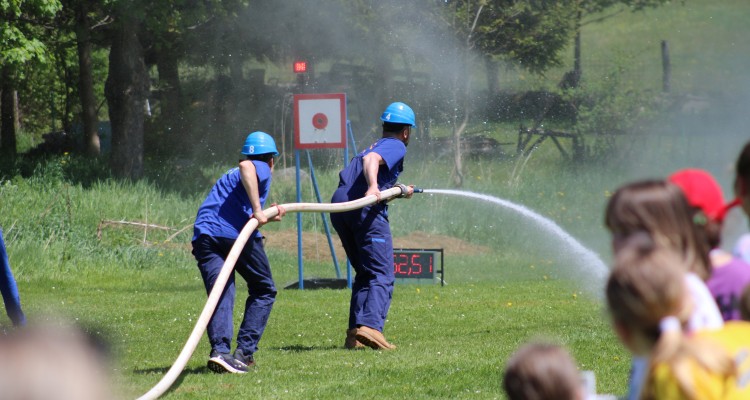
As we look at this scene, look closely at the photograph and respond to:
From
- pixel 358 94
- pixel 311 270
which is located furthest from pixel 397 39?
pixel 311 270

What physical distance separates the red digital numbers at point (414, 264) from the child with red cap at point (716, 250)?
32.2 feet

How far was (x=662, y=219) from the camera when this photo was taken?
2885mm

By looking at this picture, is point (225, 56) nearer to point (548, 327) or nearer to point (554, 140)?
point (554, 140)

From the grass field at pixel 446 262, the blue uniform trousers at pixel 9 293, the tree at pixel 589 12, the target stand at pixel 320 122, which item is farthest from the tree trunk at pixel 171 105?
the blue uniform trousers at pixel 9 293

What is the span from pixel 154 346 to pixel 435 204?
11712mm

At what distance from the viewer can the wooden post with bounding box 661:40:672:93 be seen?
20500 mm

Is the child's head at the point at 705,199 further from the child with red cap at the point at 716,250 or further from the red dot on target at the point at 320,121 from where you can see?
the red dot on target at the point at 320,121

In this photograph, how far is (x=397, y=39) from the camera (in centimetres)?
2573

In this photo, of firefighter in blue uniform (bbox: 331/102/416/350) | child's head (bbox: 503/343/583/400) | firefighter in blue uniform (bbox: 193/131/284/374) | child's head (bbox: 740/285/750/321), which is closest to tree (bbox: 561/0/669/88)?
firefighter in blue uniform (bbox: 331/102/416/350)

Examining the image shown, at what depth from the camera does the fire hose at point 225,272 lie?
601 cm

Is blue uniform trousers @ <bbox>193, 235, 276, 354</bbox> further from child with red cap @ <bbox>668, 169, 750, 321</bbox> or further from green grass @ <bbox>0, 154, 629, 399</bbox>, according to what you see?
child with red cap @ <bbox>668, 169, 750, 321</bbox>

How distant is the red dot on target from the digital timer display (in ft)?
5.87

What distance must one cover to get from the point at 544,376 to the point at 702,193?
1003mm

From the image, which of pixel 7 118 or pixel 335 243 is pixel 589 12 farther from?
pixel 7 118
